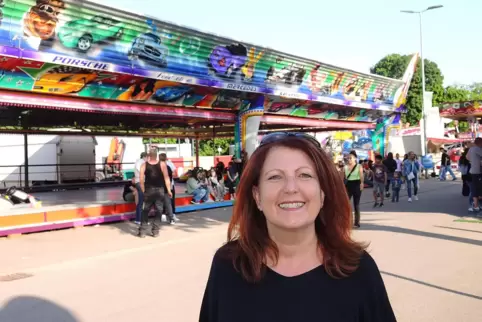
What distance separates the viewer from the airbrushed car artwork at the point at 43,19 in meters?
8.64

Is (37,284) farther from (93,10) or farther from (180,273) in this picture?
(93,10)

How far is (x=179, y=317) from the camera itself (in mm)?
4523

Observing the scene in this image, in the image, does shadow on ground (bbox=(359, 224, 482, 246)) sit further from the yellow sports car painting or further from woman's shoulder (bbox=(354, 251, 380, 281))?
the yellow sports car painting

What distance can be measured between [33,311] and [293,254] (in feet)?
13.6

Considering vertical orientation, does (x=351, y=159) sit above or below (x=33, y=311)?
above

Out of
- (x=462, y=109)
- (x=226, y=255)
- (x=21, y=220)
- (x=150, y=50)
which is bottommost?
(x=21, y=220)

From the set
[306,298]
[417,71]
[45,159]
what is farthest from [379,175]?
[417,71]

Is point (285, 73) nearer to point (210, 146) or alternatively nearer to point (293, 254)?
point (293, 254)

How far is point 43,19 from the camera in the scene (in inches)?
348

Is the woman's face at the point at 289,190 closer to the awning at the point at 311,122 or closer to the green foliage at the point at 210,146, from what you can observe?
the awning at the point at 311,122

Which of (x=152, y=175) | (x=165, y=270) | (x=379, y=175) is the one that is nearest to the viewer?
(x=165, y=270)

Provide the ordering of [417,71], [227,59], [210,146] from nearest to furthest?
[227,59] → [210,146] → [417,71]

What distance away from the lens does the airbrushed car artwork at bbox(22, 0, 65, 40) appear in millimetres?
8641

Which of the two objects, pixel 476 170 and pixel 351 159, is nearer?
pixel 351 159
